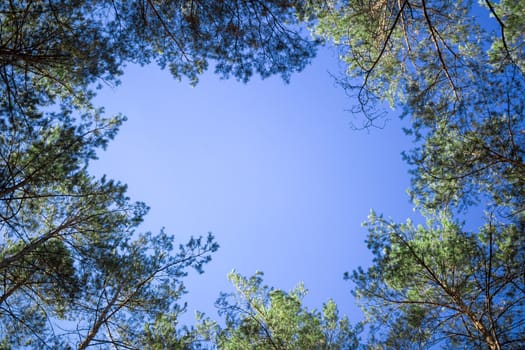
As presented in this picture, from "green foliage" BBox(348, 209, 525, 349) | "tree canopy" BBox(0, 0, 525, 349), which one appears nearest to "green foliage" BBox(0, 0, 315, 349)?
"tree canopy" BBox(0, 0, 525, 349)

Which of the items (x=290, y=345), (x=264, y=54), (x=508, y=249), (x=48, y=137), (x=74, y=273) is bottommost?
(x=290, y=345)

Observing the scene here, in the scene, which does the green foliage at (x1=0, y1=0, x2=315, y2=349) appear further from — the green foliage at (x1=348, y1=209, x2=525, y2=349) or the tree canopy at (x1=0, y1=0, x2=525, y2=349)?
the green foliage at (x1=348, y1=209, x2=525, y2=349)

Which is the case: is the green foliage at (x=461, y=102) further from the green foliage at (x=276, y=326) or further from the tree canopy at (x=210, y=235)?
the green foliage at (x=276, y=326)

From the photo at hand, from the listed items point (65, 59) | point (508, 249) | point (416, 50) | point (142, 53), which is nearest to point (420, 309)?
point (508, 249)

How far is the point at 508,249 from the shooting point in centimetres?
531

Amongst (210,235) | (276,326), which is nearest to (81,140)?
(210,235)

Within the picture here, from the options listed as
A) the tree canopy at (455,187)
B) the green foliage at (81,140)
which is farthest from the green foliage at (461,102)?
the green foliage at (81,140)

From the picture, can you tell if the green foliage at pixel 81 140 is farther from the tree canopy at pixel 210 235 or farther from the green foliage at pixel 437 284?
the green foliage at pixel 437 284

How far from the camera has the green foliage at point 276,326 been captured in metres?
6.20

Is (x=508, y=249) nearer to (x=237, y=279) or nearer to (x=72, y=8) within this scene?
(x=237, y=279)

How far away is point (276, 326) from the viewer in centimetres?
671

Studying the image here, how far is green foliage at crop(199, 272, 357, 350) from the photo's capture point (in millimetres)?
6204

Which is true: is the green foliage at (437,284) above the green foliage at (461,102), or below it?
below

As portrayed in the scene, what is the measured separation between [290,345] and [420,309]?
239 cm
